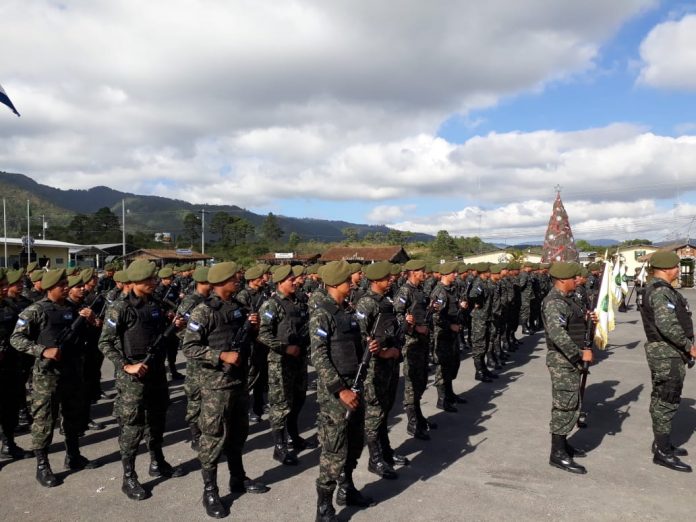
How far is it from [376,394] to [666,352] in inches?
125

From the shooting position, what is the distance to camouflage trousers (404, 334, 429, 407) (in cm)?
595

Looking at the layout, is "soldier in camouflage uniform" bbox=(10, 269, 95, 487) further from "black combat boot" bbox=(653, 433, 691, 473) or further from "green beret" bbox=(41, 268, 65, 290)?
"black combat boot" bbox=(653, 433, 691, 473)

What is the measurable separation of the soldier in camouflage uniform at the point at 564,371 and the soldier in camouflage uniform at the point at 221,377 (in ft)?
10.1

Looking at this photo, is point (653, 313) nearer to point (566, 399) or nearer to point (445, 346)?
point (566, 399)

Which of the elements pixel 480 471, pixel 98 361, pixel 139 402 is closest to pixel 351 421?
pixel 480 471

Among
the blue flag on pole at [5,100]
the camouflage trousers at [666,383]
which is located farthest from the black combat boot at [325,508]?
the blue flag on pole at [5,100]

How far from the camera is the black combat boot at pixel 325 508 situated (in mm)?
3861

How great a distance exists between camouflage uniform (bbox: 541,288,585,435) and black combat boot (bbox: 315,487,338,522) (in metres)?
2.58

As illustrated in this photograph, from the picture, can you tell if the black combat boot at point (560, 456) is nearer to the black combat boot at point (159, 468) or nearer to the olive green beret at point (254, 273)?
the black combat boot at point (159, 468)

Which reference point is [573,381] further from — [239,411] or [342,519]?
[239,411]

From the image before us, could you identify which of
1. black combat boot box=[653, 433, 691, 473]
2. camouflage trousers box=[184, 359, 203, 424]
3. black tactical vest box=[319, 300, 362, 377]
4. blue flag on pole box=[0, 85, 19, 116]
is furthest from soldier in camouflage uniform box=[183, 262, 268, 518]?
blue flag on pole box=[0, 85, 19, 116]

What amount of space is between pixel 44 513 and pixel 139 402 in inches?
44.7

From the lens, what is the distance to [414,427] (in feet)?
19.6

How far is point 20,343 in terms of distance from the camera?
4852 millimetres
